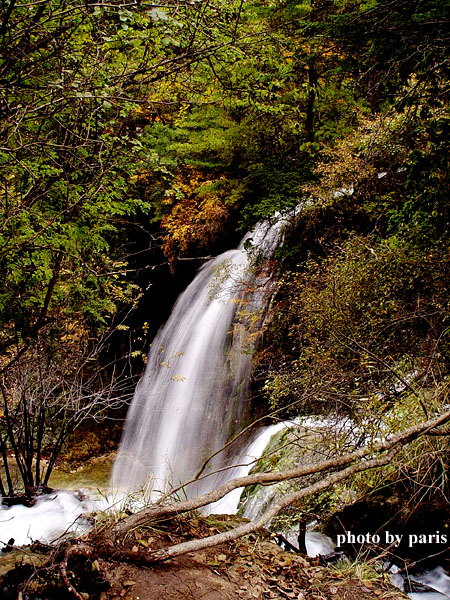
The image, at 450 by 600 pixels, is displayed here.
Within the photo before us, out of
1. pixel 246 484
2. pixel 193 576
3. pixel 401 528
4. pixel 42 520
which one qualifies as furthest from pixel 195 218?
pixel 193 576

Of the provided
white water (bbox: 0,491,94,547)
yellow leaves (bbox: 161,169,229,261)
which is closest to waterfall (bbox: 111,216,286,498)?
yellow leaves (bbox: 161,169,229,261)

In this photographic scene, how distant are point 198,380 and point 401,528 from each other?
21.4ft

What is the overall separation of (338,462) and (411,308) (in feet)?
9.74

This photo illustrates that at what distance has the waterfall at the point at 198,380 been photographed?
29.1ft

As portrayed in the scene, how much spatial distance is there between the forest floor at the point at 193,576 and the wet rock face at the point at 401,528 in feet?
3.33

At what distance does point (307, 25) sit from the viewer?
254 inches

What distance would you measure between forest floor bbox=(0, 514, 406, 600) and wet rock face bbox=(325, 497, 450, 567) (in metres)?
1.01

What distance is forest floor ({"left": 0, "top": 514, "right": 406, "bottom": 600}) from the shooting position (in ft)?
6.97

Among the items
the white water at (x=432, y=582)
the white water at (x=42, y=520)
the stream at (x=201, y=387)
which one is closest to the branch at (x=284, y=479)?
the white water at (x=432, y=582)

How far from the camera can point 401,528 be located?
3.70 metres

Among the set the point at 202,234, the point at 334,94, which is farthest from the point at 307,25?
the point at 202,234

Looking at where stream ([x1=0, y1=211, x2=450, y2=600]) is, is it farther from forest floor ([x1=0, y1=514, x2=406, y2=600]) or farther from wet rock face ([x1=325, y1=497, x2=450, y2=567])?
forest floor ([x1=0, y1=514, x2=406, y2=600])

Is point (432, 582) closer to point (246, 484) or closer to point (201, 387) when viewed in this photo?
point (246, 484)

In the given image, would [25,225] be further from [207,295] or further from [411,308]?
[207,295]
